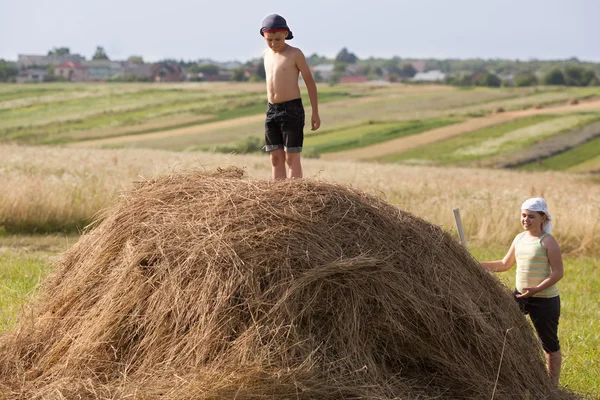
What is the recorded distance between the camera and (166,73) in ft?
316

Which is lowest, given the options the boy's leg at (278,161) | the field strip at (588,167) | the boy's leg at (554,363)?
the field strip at (588,167)

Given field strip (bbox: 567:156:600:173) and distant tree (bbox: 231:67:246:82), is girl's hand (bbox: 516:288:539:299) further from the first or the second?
distant tree (bbox: 231:67:246:82)

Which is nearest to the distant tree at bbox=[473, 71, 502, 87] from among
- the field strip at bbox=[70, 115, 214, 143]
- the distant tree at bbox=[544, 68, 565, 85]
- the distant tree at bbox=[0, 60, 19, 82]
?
the distant tree at bbox=[544, 68, 565, 85]

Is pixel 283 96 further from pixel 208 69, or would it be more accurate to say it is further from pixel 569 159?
pixel 208 69

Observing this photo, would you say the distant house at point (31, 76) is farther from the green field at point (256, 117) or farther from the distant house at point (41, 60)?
the green field at point (256, 117)

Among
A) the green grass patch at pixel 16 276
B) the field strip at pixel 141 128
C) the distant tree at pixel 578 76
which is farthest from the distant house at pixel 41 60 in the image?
the green grass patch at pixel 16 276

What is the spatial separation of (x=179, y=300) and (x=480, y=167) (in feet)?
116

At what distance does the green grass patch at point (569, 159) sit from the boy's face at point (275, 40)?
110 ft

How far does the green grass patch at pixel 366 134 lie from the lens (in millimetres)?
47312

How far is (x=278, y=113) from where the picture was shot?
721 cm

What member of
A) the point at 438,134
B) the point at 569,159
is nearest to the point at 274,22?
the point at 569,159

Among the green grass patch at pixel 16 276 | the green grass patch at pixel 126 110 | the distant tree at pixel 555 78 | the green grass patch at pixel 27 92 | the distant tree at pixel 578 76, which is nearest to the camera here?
the green grass patch at pixel 16 276

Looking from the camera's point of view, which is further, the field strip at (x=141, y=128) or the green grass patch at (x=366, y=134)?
the field strip at (x=141, y=128)

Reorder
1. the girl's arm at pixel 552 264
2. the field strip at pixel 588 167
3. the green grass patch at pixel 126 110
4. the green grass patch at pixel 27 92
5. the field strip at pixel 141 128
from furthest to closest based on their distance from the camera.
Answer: the green grass patch at pixel 27 92 → the field strip at pixel 141 128 → the green grass patch at pixel 126 110 → the field strip at pixel 588 167 → the girl's arm at pixel 552 264
